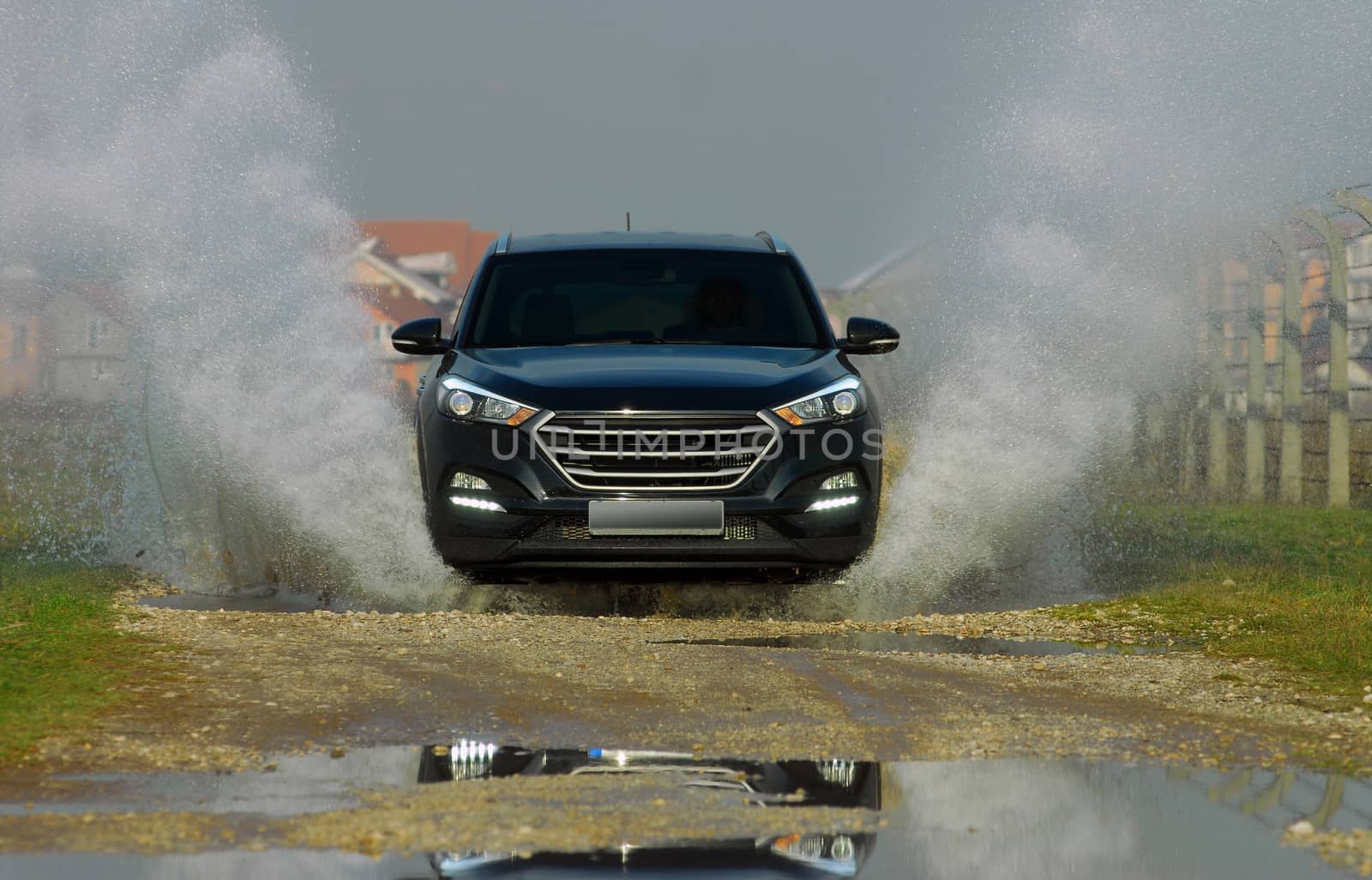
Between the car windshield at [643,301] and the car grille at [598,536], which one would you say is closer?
the car grille at [598,536]

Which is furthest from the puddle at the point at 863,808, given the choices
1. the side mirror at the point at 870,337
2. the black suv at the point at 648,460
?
the side mirror at the point at 870,337

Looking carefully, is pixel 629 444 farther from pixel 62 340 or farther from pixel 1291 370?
pixel 62 340

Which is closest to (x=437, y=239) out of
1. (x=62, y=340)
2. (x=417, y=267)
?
(x=417, y=267)

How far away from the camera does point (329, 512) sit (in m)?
11.6

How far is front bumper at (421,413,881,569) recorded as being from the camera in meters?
8.76

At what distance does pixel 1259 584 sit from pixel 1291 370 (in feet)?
22.6

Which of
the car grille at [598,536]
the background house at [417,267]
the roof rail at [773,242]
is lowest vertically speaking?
the car grille at [598,536]

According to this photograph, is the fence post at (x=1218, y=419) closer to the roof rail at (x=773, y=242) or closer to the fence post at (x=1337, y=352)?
the fence post at (x=1337, y=352)

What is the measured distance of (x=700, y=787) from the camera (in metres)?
5.20

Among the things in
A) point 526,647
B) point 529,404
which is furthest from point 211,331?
point 526,647

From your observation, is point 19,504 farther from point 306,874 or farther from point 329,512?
point 306,874

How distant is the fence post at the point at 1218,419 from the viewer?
1919cm

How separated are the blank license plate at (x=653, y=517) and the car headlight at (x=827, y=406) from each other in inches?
21.5

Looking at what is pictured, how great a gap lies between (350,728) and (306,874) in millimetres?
1933
